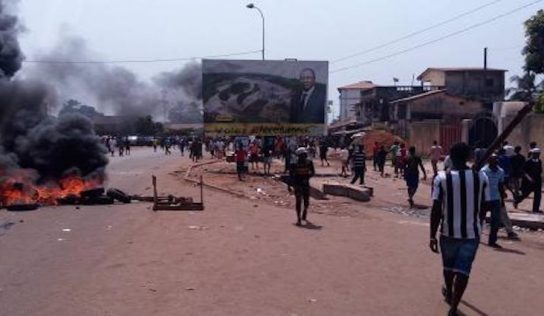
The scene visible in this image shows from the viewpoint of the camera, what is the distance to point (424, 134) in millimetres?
44406

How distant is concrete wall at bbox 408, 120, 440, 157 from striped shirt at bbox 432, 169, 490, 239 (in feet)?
117

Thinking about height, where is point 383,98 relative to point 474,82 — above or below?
below

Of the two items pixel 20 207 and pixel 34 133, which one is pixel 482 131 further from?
pixel 20 207

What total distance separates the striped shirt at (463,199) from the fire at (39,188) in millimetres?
13247

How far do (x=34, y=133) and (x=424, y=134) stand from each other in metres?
27.3

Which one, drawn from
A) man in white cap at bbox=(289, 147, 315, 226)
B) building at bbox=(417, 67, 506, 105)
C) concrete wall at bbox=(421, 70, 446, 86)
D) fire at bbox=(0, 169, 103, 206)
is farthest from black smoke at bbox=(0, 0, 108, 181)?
concrete wall at bbox=(421, 70, 446, 86)

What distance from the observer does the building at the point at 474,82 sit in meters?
67.8

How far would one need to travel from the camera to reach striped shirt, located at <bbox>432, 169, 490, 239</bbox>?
6.44m

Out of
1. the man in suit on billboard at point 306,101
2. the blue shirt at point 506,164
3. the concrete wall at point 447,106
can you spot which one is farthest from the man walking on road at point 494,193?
the concrete wall at point 447,106

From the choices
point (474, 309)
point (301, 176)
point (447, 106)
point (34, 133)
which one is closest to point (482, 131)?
point (34, 133)

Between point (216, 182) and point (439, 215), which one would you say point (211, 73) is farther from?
point (439, 215)

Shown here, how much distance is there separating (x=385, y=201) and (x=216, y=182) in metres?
8.10

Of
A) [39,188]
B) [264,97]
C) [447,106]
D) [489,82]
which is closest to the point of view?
[39,188]

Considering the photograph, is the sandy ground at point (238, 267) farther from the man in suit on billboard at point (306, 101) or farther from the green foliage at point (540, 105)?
the man in suit on billboard at point (306, 101)
